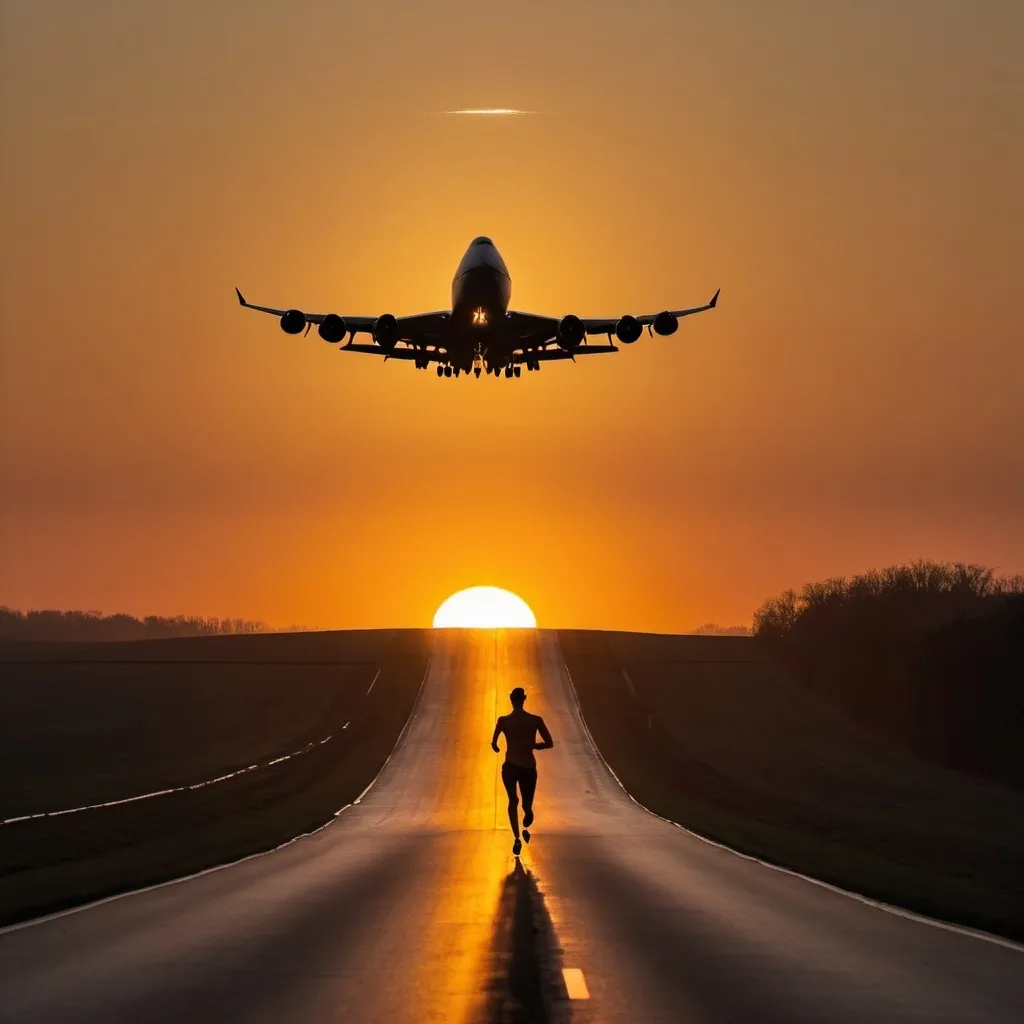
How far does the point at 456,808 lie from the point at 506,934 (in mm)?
27299

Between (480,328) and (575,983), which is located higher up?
(480,328)

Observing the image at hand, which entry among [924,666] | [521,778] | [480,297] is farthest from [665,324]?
[924,666]

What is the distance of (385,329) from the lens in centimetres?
4888

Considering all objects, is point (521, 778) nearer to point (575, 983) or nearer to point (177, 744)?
point (575, 983)

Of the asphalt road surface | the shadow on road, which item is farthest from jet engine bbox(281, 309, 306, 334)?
the shadow on road

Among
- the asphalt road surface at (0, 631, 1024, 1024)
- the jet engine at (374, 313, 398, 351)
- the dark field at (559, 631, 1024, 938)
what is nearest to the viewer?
the asphalt road surface at (0, 631, 1024, 1024)

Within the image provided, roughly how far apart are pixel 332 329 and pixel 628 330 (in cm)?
961

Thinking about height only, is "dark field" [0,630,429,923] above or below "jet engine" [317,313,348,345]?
below

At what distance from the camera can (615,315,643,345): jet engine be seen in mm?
48875

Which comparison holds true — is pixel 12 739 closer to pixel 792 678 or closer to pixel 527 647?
pixel 527 647

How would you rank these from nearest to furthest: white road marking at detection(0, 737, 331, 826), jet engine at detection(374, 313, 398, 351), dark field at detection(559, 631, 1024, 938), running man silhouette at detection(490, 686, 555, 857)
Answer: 1. running man silhouette at detection(490, 686, 555, 857)
2. dark field at detection(559, 631, 1024, 938)
3. white road marking at detection(0, 737, 331, 826)
4. jet engine at detection(374, 313, 398, 351)

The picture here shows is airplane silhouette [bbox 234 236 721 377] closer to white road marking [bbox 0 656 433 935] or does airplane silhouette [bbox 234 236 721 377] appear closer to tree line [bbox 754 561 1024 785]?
white road marking [bbox 0 656 433 935]

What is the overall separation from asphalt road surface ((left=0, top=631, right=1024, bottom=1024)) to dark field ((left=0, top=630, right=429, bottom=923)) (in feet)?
10.2

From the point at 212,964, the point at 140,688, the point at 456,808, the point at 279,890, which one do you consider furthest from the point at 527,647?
the point at 212,964
